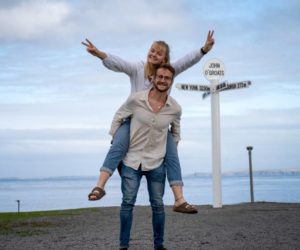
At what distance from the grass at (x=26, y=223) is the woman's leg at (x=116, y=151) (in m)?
3.66

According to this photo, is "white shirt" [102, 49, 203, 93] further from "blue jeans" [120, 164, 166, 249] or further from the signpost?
the signpost

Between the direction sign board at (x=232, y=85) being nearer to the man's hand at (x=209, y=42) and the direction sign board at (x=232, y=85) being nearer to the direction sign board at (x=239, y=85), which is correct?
the direction sign board at (x=239, y=85)

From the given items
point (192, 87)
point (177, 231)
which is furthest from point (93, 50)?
point (192, 87)

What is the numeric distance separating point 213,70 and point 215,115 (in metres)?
1.07

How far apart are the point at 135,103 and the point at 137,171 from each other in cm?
71

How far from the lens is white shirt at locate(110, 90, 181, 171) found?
6.01 meters

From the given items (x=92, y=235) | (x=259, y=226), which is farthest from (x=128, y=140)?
(x=259, y=226)

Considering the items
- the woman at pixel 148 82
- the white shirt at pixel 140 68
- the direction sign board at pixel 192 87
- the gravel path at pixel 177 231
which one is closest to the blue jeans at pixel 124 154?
the woman at pixel 148 82

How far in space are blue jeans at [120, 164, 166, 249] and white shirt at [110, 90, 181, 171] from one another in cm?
8

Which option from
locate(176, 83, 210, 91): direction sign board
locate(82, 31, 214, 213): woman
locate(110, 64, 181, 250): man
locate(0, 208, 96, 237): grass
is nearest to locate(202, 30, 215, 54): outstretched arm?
locate(82, 31, 214, 213): woman

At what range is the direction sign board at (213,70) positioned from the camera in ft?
45.0

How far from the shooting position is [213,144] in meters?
13.8

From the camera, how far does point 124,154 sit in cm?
608

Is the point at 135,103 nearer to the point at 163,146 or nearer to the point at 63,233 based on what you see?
the point at 163,146
